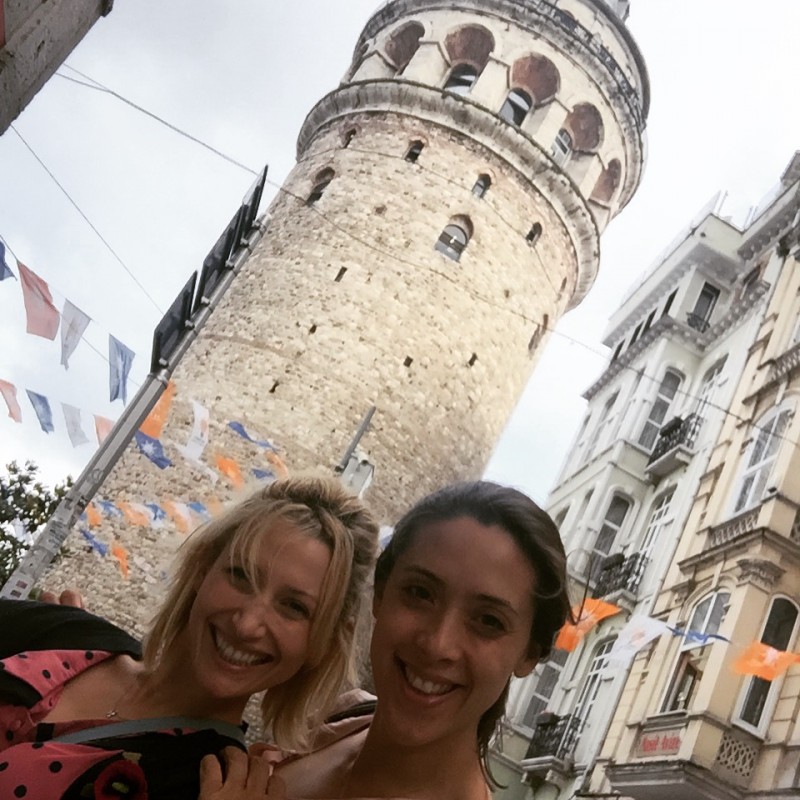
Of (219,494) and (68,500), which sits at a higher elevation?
(219,494)

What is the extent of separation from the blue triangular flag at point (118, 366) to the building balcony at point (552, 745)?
7.73 metres

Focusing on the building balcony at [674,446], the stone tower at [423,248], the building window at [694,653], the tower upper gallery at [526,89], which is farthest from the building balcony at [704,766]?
the tower upper gallery at [526,89]

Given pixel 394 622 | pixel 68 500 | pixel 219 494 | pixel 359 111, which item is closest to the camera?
pixel 394 622

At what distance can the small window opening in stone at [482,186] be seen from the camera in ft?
59.7

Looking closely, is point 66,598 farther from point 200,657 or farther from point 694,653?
point 694,653

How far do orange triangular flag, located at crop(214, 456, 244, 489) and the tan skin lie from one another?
42.4ft

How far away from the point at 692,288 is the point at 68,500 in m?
13.2

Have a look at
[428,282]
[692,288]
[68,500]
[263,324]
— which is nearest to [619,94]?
[692,288]

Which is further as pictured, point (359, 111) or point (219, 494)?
point (359, 111)

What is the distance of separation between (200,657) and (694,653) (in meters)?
9.50

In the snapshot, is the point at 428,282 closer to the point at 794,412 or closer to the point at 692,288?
the point at 692,288

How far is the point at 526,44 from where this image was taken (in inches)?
748

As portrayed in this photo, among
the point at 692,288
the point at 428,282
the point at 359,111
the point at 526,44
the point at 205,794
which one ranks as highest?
the point at 526,44

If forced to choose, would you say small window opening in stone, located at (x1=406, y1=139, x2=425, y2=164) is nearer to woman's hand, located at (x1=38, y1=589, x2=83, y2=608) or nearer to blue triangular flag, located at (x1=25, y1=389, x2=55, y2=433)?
blue triangular flag, located at (x1=25, y1=389, x2=55, y2=433)
